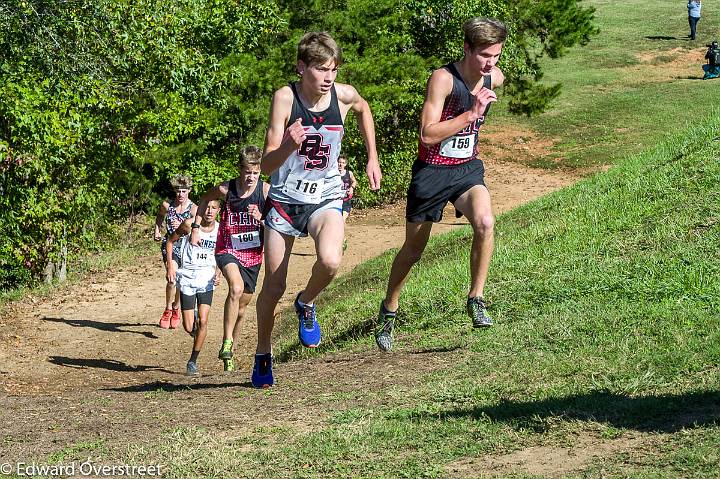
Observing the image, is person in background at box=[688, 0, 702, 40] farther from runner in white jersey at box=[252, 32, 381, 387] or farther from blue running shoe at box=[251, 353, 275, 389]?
blue running shoe at box=[251, 353, 275, 389]

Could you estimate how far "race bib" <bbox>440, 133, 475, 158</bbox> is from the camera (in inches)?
318

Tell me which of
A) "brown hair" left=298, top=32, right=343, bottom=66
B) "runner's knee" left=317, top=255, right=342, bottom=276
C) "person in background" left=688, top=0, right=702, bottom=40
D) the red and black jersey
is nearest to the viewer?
"brown hair" left=298, top=32, right=343, bottom=66

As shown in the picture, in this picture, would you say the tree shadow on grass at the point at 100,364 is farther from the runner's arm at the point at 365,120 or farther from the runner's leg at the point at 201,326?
the runner's arm at the point at 365,120

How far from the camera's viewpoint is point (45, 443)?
7.03 m

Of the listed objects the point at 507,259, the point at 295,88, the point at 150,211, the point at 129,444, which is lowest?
the point at 150,211

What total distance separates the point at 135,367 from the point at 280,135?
6374 mm

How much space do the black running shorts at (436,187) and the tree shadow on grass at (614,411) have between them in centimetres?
188

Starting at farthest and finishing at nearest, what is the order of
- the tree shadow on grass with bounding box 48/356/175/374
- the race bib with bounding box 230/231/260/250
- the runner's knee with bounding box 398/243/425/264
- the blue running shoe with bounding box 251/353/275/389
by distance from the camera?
the tree shadow on grass with bounding box 48/356/175/374 < the race bib with bounding box 230/231/260/250 < the runner's knee with bounding box 398/243/425/264 < the blue running shoe with bounding box 251/353/275/389

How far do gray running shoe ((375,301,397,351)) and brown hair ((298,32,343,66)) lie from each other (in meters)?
2.49

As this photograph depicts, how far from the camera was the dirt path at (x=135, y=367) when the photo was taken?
7.47 meters

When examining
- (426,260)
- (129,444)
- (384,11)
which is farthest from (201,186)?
(129,444)

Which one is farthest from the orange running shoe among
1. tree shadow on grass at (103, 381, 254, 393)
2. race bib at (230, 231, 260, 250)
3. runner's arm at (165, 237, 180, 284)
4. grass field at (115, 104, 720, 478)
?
tree shadow on grass at (103, 381, 254, 393)

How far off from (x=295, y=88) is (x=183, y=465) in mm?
2636

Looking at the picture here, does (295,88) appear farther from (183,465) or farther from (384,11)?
(384,11)
